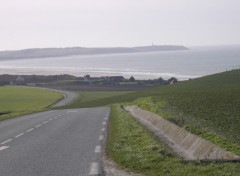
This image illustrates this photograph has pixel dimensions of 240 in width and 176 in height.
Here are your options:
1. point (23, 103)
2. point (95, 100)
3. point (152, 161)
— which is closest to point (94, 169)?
point (152, 161)

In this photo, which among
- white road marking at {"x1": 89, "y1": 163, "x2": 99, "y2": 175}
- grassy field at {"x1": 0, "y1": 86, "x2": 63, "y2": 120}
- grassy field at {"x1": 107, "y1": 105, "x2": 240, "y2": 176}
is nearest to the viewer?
grassy field at {"x1": 107, "y1": 105, "x2": 240, "y2": 176}

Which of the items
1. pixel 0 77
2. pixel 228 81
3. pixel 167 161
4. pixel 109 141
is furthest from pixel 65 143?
pixel 0 77

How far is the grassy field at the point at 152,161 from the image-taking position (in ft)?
33.2

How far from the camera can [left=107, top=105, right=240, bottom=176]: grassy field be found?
398 inches

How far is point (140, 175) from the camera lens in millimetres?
10547

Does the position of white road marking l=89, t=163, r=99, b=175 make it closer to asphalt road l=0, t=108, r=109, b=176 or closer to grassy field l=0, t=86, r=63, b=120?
asphalt road l=0, t=108, r=109, b=176

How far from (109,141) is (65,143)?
1.66 metres

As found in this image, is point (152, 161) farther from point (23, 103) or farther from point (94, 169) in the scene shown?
point (23, 103)

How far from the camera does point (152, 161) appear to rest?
11.9 meters

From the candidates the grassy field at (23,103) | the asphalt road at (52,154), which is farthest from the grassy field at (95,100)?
the asphalt road at (52,154)

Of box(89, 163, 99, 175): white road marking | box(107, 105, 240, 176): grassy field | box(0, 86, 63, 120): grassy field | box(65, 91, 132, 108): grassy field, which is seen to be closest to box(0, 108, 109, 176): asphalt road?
box(89, 163, 99, 175): white road marking

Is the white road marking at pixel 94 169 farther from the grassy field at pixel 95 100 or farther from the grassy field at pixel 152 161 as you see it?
the grassy field at pixel 95 100

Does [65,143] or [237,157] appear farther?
[65,143]

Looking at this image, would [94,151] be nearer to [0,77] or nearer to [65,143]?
[65,143]
